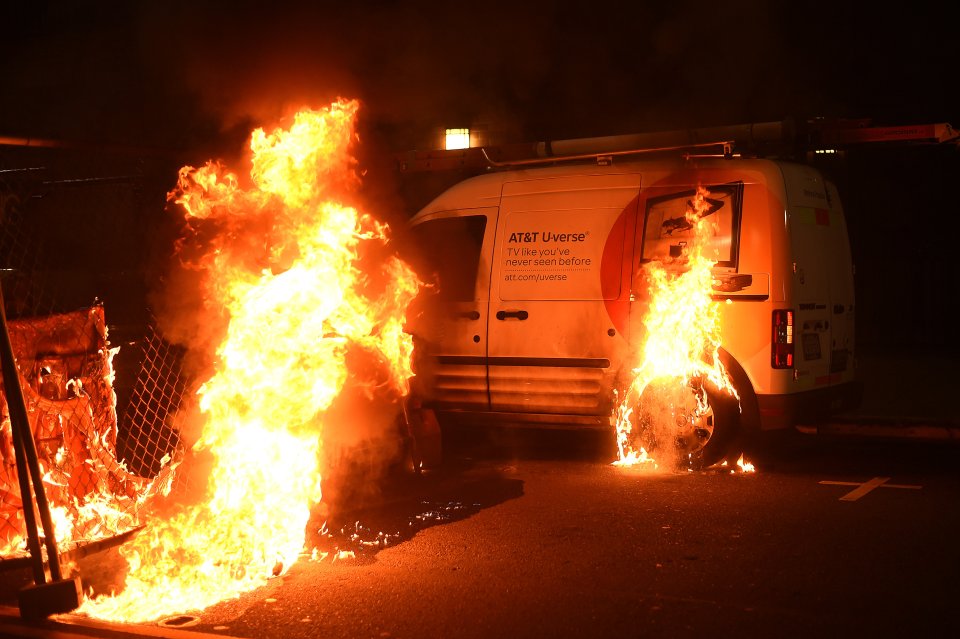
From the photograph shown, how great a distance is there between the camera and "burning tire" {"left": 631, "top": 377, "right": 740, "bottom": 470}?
24.5 ft

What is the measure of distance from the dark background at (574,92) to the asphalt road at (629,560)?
629cm

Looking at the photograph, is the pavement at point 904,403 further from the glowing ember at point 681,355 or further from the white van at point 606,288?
the glowing ember at point 681,355

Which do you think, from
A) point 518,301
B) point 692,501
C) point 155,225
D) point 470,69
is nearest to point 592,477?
point 692,501

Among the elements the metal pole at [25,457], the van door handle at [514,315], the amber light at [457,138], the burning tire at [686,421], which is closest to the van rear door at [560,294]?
the van door handle at [514,315]

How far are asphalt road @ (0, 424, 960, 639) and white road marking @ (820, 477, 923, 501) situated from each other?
0.07 feet

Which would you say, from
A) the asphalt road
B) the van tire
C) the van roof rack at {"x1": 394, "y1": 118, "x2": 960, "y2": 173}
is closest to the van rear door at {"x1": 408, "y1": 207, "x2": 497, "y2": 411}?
the van roof rack at {"x1": 394, "y1": 118, "x2": 960, "y2": 173}

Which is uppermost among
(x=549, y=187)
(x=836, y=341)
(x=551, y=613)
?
(x=549, y=187)

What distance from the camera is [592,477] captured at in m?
7.49

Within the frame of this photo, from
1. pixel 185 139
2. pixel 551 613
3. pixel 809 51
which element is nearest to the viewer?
pixel 551 613

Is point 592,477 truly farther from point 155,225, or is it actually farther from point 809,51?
point 155,225

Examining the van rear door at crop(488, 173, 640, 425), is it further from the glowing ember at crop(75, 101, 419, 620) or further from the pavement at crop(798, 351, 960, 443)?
the pavement at crop(798, 351, 960, 443)

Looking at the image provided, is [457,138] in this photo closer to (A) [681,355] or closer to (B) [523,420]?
(B) [523,420]

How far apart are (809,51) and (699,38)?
248cm

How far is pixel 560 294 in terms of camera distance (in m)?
8.06
